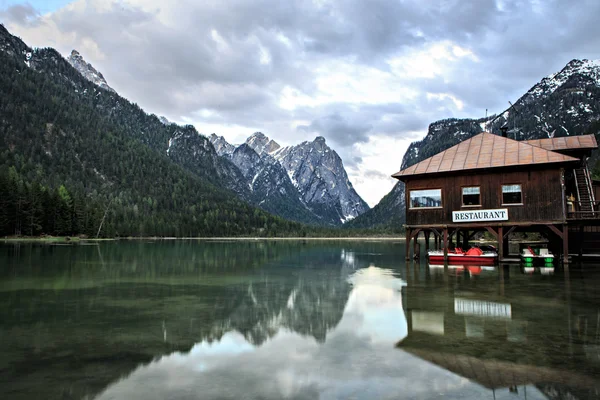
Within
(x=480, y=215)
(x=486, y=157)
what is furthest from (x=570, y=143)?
(x=480, y=215)

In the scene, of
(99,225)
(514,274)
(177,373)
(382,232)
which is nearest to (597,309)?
(514,274)

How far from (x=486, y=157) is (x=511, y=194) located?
347 centimetres

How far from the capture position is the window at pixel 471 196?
34.0 metres

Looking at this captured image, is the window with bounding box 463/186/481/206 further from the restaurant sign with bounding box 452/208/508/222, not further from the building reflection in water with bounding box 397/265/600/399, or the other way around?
the building reflection in water with bounding box 397/265/600/399

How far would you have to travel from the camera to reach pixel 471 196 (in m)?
34.3

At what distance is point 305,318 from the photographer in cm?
1384

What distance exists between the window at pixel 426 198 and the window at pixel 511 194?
4.70m

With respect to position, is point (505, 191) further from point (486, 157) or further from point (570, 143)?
point (570, 143)

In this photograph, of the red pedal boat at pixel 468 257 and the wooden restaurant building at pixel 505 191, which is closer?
the wooden restaurant building at pixel 505 191

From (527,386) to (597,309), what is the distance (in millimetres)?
9105

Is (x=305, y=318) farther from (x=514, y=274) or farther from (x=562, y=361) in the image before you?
(x=514, y=274)

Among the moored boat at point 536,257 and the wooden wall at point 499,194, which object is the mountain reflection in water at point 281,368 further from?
the wooden wall at point 499,194

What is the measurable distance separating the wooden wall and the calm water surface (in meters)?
12.5

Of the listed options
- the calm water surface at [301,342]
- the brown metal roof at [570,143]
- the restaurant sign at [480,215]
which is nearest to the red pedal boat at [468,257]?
the restaurant sign at [480,215]
